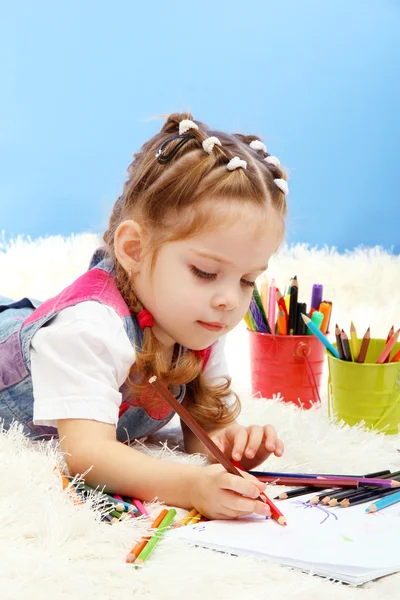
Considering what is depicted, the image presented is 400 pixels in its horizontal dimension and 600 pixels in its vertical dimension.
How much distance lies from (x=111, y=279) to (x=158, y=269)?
0.24 feet

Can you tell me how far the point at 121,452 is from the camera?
29.0 inches

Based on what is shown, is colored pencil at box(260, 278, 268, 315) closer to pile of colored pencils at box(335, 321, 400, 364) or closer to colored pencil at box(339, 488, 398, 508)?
pile of colored pencils at box(335, 321, 400, 364)

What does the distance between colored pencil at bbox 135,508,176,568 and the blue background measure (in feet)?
4.26

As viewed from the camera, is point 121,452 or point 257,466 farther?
point 257,466

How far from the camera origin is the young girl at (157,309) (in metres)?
0.74

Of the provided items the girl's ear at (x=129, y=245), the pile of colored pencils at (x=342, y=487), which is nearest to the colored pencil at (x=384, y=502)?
the pile of colored pencils at (x=342, y=487)

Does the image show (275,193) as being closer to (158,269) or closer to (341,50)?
(158,269)

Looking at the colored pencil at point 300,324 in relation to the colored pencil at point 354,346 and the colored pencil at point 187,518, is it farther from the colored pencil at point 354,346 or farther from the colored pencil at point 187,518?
the colored pencil at point 187,518

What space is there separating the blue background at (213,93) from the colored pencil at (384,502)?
1213 millimetres

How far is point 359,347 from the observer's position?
1.06 meters

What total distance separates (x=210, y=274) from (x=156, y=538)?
0.89 feet

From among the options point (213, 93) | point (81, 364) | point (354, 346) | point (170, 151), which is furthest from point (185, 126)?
point (213, 93)

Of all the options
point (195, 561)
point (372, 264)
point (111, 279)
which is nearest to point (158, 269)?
point (111, 279)

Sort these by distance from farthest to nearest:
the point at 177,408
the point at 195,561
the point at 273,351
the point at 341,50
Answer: the point at 341,50, the point at 273,351, the point at 177,408, the point at 195,561
